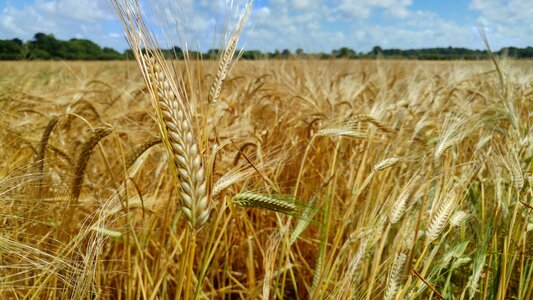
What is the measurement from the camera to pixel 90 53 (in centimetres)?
2698

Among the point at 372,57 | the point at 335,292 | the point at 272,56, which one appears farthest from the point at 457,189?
the point at 372,57

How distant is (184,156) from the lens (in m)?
0.65

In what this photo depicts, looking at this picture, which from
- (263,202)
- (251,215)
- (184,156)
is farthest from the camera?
(251,215)

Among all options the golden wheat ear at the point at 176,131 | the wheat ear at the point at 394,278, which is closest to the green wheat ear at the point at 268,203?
the golden wheat ear at the point at 176,131

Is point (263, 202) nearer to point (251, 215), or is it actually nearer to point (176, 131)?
point (176, 131)

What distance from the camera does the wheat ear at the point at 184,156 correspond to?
0.64m

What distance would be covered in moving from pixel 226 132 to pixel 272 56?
11.2 m

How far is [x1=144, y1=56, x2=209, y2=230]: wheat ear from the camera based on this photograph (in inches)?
25.4

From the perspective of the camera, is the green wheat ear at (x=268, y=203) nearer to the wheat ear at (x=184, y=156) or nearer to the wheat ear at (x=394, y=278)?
the wheat ear at (x=184, y=156)

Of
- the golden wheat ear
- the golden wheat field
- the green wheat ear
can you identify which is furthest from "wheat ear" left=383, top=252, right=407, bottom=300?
the golden wheat ear

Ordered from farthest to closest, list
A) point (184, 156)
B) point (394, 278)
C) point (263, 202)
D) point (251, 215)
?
point (251, 215)
point (394, 278)
point (263, 202)
point (184, 156)

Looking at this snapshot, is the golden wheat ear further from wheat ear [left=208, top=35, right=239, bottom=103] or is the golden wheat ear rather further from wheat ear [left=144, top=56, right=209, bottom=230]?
wheat ear [left=208, top=35, right=239, bottom=103]

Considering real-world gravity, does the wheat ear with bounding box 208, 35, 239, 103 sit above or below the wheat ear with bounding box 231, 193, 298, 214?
above

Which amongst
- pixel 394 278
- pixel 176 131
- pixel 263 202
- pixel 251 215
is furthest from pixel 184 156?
pixel 251 215
